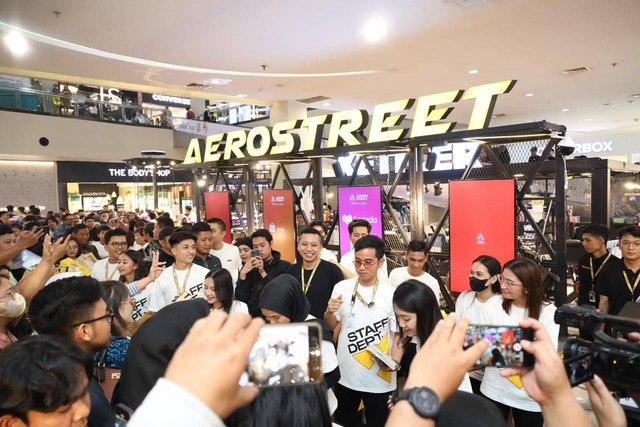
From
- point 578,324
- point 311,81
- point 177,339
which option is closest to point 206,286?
point 177,339

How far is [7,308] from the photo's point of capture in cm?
224

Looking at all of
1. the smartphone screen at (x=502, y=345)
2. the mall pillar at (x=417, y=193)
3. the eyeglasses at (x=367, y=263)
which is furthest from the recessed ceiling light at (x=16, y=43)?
the smartphone screen at (x=502, y=345)

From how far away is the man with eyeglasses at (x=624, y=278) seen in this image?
11.6 ft

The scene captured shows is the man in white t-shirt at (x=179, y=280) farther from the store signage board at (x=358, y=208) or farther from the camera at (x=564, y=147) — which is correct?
the camera at (x=564, y=147)

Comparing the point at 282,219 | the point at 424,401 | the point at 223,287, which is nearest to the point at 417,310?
the point at 223,287

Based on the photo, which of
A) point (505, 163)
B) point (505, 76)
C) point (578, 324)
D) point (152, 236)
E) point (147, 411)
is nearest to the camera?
point (147, 411)

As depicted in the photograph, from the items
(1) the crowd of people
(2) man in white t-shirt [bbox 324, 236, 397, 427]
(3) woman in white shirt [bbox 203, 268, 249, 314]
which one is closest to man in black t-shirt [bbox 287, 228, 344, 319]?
(1) the crowd of people

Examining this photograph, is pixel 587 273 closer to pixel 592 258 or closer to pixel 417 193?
pixel 592 258

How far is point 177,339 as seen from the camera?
1.46m

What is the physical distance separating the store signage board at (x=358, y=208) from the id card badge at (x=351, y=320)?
280 cm

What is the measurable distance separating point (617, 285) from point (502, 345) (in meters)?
3.42

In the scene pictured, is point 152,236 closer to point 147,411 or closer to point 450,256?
point 450,256

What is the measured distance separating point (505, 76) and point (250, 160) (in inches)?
229

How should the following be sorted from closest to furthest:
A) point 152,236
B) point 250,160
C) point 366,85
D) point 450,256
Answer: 1. point 450,256
2. point 152,236
3. point 250,160
4. point 366,85
